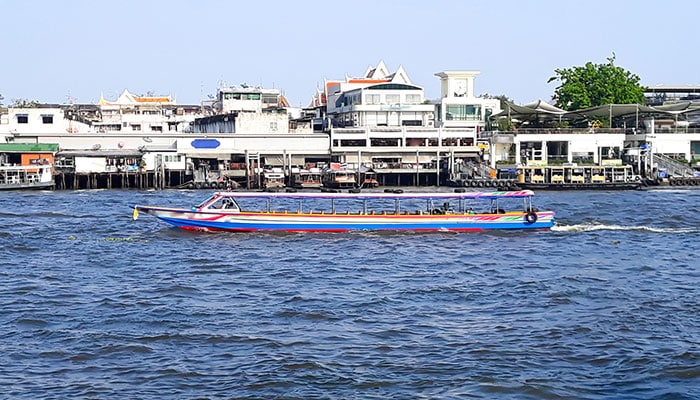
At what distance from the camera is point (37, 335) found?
21406mm

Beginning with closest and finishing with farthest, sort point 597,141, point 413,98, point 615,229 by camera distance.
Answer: point 615,229 → point 597,141 → point 413,98

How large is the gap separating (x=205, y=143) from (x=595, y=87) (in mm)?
43217

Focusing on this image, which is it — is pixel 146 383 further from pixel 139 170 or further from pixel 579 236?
pixel 139 170

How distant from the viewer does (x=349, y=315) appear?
2342cm

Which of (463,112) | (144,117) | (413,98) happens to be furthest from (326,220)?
(144,117)

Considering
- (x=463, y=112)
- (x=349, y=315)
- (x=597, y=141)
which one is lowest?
(x=349, y=315)

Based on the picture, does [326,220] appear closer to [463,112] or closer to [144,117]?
[463,112]

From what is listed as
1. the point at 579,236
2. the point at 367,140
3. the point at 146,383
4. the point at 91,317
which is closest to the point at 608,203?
the point at 579,236

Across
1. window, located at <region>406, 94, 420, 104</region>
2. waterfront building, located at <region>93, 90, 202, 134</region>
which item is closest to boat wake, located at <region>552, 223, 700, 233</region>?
window, located at <region>406, 94, 420, 104</region>

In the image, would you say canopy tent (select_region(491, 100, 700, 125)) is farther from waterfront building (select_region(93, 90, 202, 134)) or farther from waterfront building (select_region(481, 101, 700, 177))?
waterfront building (select_region(93, 90, 202, 134))

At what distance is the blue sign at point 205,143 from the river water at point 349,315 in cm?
4588

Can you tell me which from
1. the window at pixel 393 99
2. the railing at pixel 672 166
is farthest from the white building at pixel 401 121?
the railing at pixel 672 166

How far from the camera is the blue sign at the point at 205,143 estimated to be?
86.4 meters

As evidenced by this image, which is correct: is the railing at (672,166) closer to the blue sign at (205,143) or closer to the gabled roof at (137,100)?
the blue sign at (205,143)
